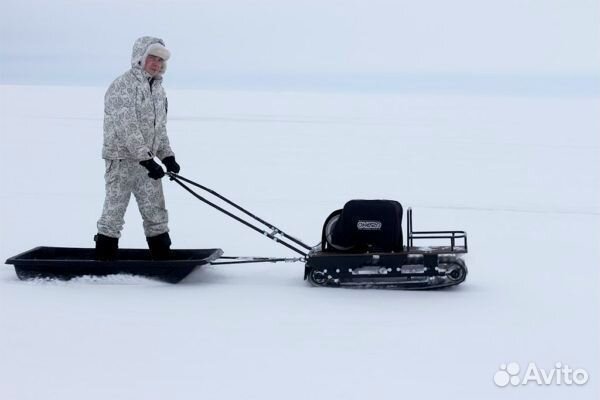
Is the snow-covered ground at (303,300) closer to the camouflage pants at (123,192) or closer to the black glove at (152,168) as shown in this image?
the camouflage pants at (123,192)

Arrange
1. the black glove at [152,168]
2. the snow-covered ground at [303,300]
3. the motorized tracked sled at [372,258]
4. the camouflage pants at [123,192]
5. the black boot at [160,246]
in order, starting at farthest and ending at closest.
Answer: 1. the black boot at [160,246]
2. the camouflage pants at [123,192]
3. the black glove at [152,168]
4. the motorized tracked sled at [372,258]
5. the snow-covered ground at [303,300]

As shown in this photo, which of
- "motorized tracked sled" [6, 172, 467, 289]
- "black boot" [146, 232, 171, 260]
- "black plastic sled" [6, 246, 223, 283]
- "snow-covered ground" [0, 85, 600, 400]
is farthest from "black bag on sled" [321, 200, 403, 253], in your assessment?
"black boot" [146, 232, 171, 260]

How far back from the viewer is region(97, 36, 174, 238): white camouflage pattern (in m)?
4.95

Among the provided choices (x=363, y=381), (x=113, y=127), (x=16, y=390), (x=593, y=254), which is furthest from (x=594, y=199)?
(x=16, y=390)

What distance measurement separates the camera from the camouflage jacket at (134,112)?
494cm

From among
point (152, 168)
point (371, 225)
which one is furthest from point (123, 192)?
point (371, 225)

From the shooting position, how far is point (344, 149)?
40.5 ft

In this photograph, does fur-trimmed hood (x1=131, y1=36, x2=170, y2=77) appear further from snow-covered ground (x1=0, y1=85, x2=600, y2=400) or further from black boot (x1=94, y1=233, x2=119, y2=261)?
snow-covered ground (x1=0, y1=85, x2=600, y2=400)

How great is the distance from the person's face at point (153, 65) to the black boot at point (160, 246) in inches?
33.0

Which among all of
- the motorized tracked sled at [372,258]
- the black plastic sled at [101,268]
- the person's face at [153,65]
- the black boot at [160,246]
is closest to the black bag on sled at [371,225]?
the motorized tracked sled at [372,258]

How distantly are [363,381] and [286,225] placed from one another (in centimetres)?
342

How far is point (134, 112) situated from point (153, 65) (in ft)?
0.84

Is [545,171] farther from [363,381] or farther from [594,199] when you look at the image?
[363,381]

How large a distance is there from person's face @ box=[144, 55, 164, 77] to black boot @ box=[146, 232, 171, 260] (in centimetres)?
84
